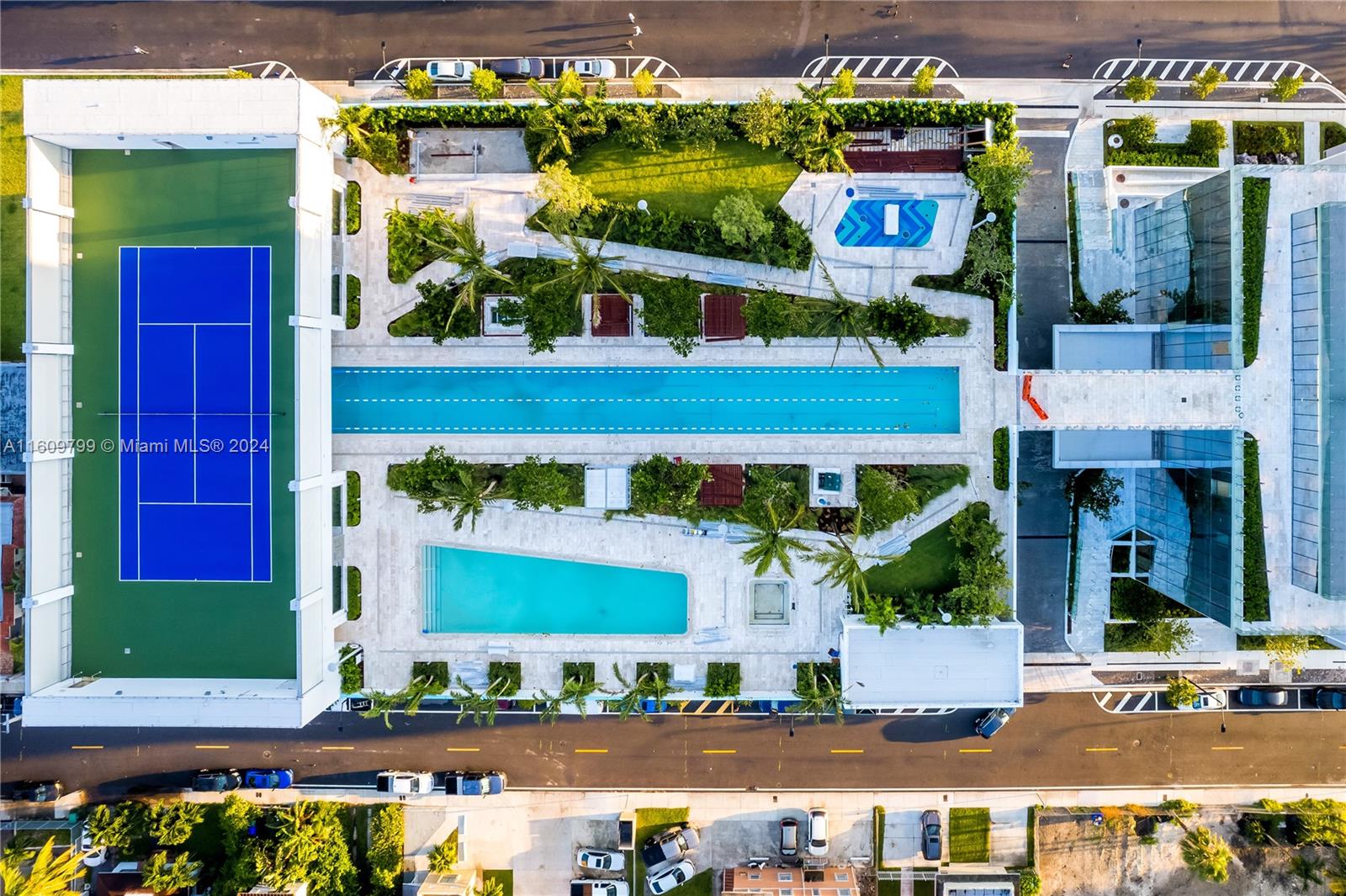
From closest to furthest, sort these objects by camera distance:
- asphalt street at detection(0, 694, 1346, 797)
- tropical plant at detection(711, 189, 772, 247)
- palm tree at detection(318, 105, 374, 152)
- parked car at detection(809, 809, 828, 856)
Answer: palm tree at detection(318, 105, 374, 152)
tropical plant at detection(711, 189, 772, 247)
parked car at detection(809, 809, 828, 856)
asphalt street at detection(0, 694, 1346, 797)

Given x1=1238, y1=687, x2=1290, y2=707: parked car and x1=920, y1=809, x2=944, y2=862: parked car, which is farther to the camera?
x1=1238, y1=687, x2=1290, y2=707: parked car

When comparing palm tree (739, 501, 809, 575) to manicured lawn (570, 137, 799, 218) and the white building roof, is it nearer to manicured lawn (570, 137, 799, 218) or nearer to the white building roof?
the white building roof

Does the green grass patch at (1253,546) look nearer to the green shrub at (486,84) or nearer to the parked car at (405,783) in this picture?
the green shrub at (486,84)

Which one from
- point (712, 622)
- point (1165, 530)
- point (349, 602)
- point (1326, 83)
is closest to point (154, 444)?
point (349, 602)

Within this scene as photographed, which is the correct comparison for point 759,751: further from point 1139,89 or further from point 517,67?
point 1139,89

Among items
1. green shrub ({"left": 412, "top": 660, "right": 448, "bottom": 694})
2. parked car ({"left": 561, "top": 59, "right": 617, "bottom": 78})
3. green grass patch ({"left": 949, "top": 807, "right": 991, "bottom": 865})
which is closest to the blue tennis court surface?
green shrub ({"left": 412, "top": 660, "right": 448, "bottom": 694})

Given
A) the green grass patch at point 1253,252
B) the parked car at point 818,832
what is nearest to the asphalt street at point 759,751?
the parked car at point 818,832

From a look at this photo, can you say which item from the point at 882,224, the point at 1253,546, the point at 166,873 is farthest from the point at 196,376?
the point at 1253,546
